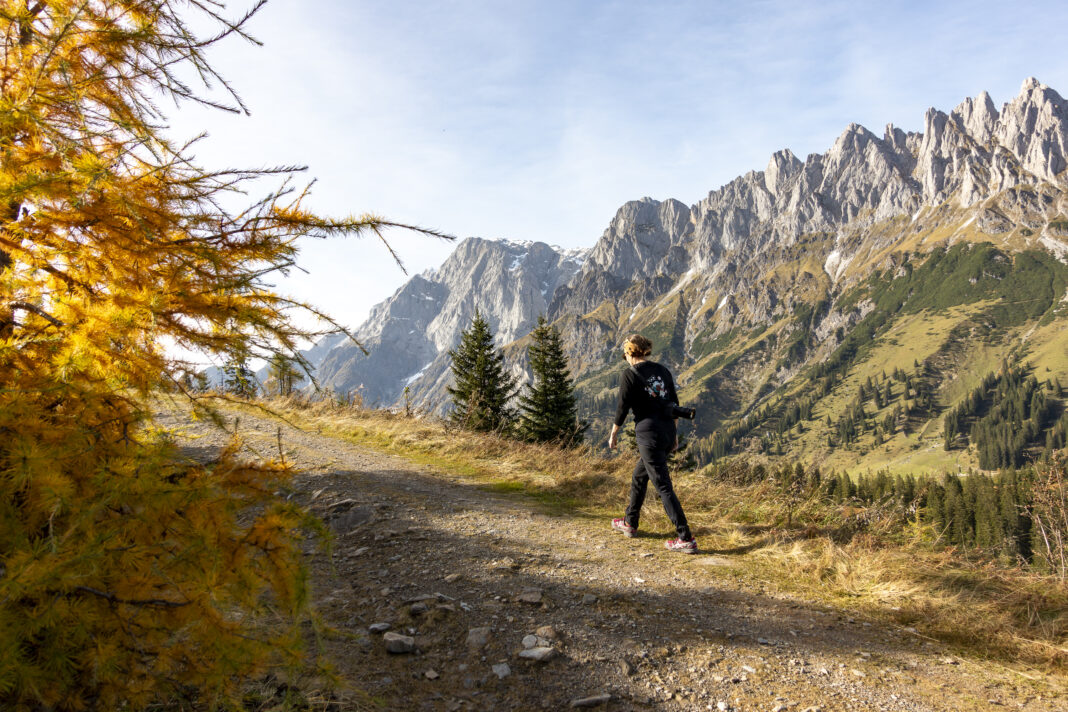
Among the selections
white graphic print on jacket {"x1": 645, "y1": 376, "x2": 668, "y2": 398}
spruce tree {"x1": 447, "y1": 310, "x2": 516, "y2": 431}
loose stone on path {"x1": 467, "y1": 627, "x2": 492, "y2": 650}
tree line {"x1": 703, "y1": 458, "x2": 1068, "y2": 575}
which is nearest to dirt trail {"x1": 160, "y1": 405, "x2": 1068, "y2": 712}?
loose stone on path {"x1": 467, "y1": 627, "x2": 492, "y2": 650}

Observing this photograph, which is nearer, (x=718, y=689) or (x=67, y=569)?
(x=67, y=569)

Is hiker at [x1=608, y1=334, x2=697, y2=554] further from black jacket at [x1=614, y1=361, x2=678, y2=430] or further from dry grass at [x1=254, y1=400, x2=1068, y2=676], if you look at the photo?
dry grass at [x1=254, y1=400, x2=1068, y2=676]

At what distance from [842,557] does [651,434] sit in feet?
8.11

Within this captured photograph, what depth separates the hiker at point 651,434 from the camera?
6.39m

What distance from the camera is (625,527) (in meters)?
6.92

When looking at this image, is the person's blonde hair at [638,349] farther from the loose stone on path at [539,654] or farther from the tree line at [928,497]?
the loose stone on path at [539,654]

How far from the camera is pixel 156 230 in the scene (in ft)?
10.1

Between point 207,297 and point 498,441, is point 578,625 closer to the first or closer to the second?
point 207,297

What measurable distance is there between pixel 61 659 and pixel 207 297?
6.46 ft

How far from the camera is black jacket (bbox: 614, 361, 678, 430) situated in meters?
6.67

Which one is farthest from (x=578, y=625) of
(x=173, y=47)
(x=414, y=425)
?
(x=414, y=425)

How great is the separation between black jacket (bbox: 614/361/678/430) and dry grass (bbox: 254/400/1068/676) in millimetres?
1654

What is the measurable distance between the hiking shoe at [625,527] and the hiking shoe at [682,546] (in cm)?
52

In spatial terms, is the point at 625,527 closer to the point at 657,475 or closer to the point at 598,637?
the point at 657,475
